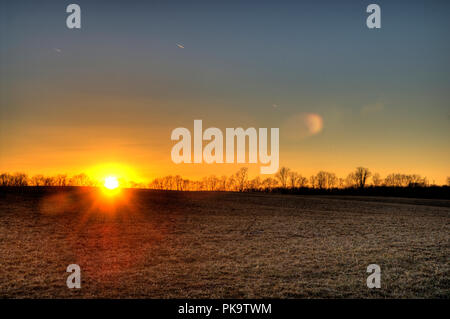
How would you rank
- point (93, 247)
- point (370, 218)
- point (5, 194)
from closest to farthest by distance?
point (93, 247) → point (370, 218) → point (5, 194)

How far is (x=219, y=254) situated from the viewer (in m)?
18.8

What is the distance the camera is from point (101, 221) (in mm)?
30594

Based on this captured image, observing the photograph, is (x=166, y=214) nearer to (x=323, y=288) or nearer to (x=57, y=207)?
(x=57, y=207)

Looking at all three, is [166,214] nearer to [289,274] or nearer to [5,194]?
[289,274]

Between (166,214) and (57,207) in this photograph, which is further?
(57,207)

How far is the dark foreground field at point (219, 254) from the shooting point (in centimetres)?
1298

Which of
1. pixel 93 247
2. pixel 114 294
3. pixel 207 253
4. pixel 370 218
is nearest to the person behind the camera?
pixel 114 294

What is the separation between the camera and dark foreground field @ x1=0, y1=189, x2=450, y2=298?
13.0m
